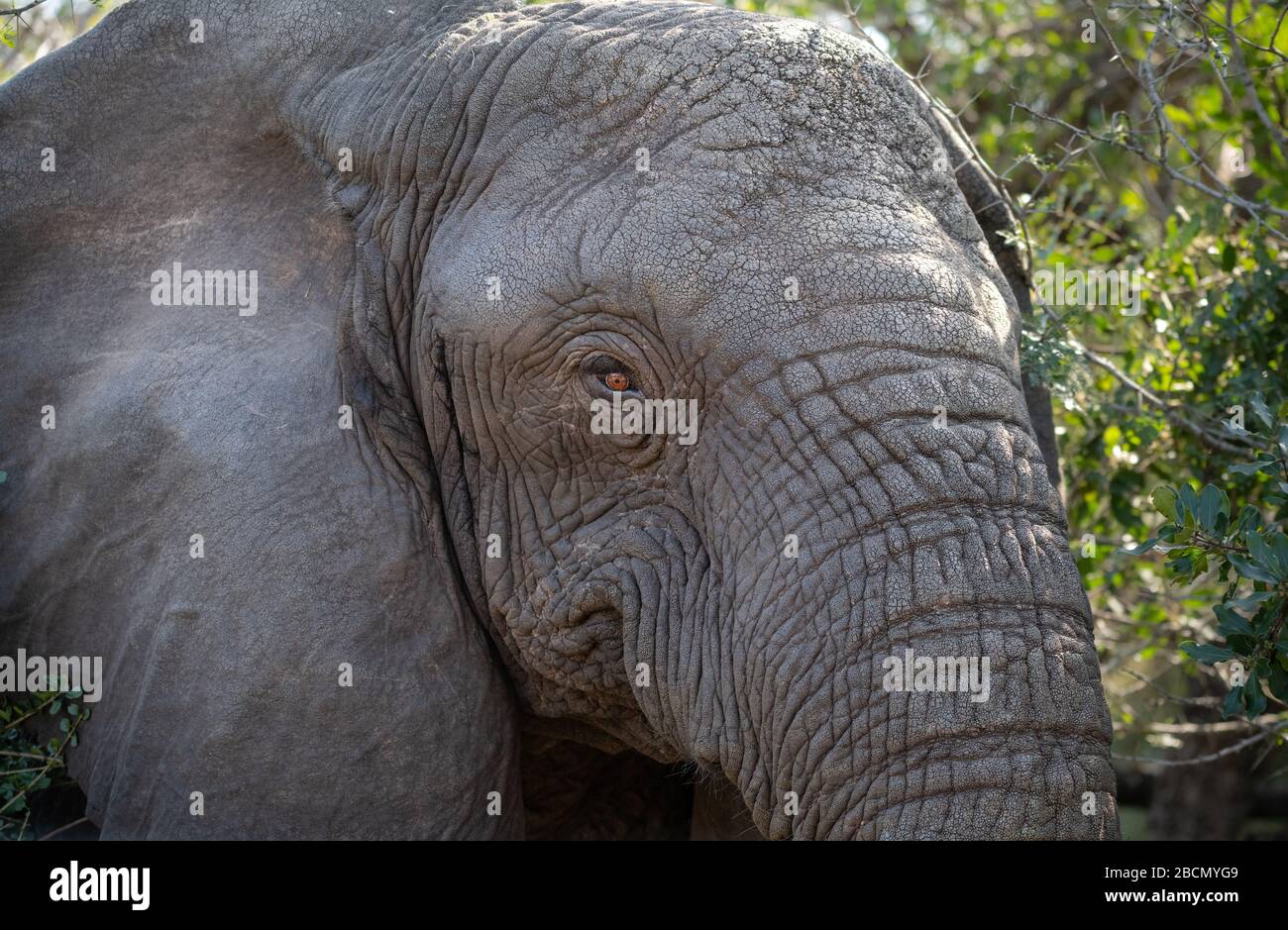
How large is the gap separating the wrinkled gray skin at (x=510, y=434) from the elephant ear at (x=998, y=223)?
1.30ft

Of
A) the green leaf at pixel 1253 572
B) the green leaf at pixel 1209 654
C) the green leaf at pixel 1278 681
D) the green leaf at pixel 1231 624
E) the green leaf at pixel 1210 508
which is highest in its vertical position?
the green leaf at pixel 1210 508

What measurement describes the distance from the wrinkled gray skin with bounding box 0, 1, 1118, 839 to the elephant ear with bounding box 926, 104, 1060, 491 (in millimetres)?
395

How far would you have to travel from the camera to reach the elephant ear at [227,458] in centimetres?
311

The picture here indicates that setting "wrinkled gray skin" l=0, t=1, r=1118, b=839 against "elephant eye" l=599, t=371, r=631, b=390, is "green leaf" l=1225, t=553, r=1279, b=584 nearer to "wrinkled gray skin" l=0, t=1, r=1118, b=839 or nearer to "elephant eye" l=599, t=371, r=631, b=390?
"wrinkled gray skin" l=0, t=1, r=1118, b=839

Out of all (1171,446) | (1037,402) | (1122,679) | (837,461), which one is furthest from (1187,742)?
(837,461)

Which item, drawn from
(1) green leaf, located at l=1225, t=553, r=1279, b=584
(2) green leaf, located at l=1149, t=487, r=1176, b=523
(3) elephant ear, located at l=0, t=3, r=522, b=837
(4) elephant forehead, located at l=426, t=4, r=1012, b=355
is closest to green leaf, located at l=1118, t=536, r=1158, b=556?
(2) green leaf, located at l=1149, t=487, r=1176, b=523

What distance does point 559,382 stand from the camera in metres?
3.15

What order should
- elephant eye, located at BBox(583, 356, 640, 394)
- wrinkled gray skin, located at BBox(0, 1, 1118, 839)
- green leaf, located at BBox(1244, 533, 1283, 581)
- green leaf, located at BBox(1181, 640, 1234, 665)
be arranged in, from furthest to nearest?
green leaf, located at BBox(1181, 640, 1234, 665) < green leaf, located at BBox(1244, 533, 1283, 581) < elephant eye, located at BBox(583, 356, 640, 394) < wrinkled gray skin, located at BBox(0, 1, 1118, 839)

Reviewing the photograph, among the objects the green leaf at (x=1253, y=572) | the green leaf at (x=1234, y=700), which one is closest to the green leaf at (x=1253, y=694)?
the green leaf at (x=1234, y=700)

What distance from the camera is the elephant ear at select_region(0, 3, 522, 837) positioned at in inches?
122

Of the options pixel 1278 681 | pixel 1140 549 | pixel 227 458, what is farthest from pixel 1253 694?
pixel 227 458

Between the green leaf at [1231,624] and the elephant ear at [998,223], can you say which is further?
the elephant ear at [998,223]

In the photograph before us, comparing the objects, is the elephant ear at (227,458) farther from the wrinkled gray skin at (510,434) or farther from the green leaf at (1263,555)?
the green leaf at (1263,555)

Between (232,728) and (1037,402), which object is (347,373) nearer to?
(232,728)
